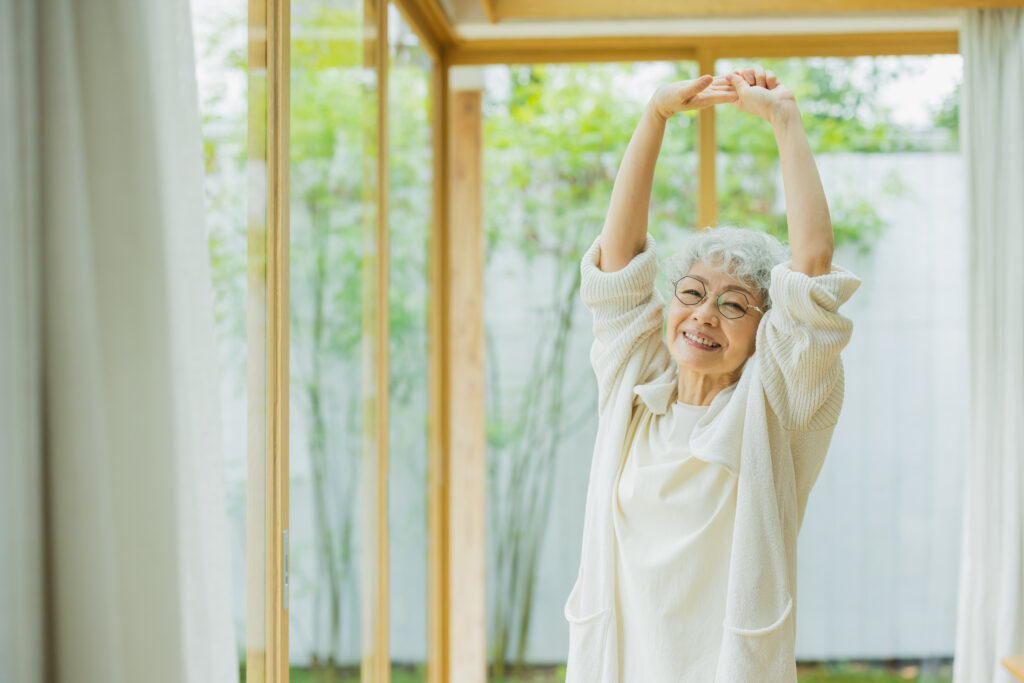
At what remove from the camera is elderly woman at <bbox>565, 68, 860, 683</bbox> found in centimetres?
142

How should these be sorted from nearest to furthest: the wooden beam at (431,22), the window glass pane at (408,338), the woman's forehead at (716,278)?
the woman's forehead at (716,278)
the window glass pane at (408,338)
the wooden beam at (431,22)

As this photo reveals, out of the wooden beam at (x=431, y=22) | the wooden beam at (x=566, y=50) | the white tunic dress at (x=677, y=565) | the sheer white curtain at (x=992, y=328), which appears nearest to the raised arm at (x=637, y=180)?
the white tunic dress at (x=677, y=565)

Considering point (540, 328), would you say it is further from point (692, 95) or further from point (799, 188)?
point (799, 188)

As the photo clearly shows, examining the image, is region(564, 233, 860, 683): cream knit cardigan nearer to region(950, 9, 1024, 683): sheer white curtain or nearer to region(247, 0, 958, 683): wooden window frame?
region(247, 0, 958, 683): wooden window frame

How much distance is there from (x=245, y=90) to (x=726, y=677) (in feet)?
4.02

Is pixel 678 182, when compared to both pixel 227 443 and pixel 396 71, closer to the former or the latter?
pixel 396 71

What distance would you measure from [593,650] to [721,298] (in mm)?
653

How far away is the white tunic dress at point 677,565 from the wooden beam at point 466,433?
1.60 metres

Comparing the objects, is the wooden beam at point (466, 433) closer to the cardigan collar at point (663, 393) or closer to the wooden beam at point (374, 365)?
the wooden beam at point (374, 365)

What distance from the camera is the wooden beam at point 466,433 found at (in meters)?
3.11

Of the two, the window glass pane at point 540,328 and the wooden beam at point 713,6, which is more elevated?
the wooden beam at point 713,6

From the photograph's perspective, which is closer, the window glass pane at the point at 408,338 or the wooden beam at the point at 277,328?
the wooden beam at the point at 277,328

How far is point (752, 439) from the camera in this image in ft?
4.73

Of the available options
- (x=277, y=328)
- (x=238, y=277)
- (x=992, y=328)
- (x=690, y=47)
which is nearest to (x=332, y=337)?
(x=277, y=328)
